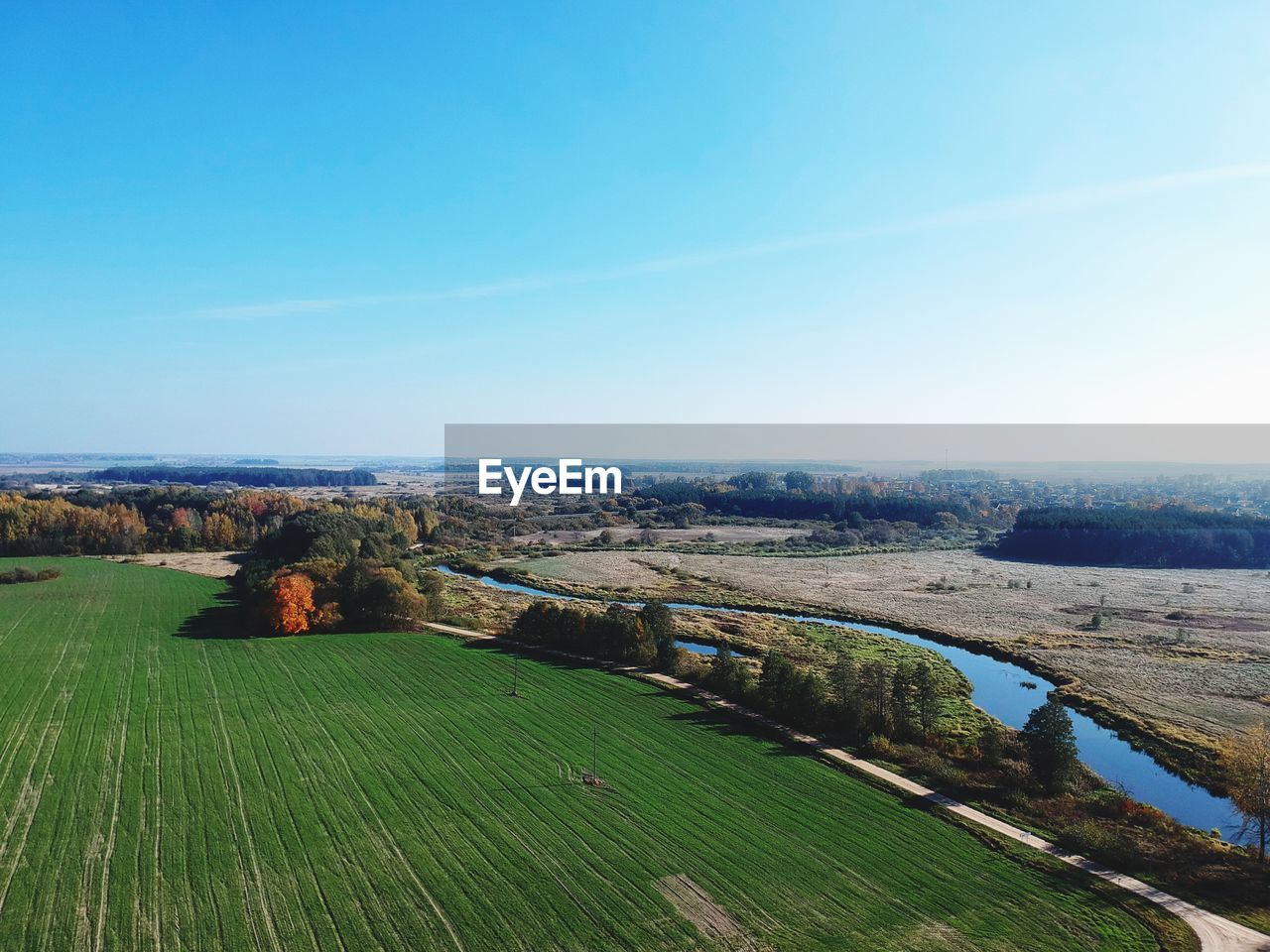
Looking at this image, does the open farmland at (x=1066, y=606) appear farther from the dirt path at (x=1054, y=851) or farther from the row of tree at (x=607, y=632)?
the row of tree at (x=607, y=632)

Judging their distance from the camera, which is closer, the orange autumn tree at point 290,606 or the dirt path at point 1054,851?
the dirt path at point 1054,851

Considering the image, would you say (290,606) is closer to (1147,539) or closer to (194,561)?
(194,561)

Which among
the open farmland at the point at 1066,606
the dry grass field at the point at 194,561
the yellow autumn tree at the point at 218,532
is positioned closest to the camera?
the open farmland at the point at 1066,606

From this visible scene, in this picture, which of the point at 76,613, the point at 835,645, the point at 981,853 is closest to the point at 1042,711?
the point at 981,853

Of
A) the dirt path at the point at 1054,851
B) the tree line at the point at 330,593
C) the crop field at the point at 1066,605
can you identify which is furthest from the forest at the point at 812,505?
the dirt path at the point at 1054,851

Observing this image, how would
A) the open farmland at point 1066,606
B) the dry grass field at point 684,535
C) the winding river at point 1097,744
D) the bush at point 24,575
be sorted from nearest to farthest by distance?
the winding river at point 1097,744 < the open farmland at point 1066,606 < the bush at point 24,575 < the dry grass field at point 684,535

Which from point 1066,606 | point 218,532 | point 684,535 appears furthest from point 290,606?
point 684,535

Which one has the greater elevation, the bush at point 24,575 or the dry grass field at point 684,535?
the bush at point 24,575
